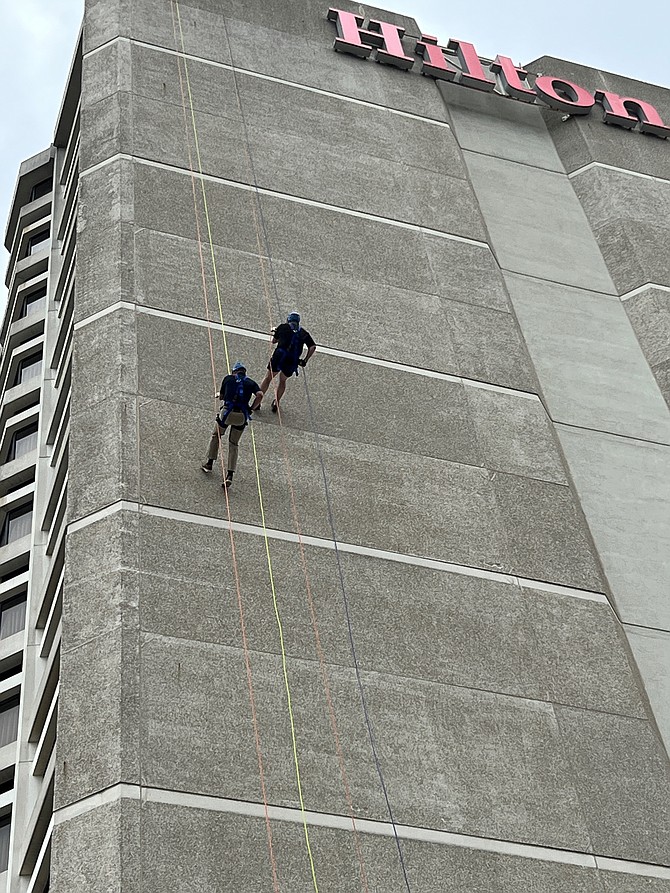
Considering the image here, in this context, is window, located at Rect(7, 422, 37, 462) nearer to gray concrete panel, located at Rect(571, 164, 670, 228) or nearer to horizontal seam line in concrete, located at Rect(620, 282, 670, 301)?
gray concrete panel, located at Rect(571, 164, 670, 228)

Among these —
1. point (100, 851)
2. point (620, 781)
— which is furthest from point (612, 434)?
point (100, 851)

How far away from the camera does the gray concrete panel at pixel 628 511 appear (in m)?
24.3

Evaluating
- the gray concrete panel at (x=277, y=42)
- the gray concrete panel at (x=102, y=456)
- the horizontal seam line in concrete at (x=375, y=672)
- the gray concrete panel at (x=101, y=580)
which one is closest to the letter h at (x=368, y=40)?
the gray concrete panel at (x=277, y=42)

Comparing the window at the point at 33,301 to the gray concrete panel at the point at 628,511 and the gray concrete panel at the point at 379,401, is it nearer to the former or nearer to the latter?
the gray concrete panel at the point at 379,401

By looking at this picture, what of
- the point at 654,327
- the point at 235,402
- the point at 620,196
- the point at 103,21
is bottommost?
the point at 235,402

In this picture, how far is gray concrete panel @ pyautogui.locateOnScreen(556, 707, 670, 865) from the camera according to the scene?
19.3 metres

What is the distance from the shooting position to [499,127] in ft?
115

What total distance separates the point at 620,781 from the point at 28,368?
2400 centimetres

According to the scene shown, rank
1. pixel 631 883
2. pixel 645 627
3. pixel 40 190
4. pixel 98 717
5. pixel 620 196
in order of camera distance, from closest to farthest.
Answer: pixel 98 717 < pixel 631 883 < pixel 645 627 < pixel 620 196 < pixel 40 190

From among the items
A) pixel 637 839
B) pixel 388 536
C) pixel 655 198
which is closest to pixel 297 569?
pixel 388 536

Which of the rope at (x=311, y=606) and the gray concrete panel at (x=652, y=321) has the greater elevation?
the gray concrete panel at (x=652, y=321)

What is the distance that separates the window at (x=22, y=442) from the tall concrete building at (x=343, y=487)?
0.22 metres

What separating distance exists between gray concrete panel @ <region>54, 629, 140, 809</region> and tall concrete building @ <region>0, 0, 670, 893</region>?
0.05 metres

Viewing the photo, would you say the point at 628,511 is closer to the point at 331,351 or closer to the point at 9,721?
the point at 331,351
